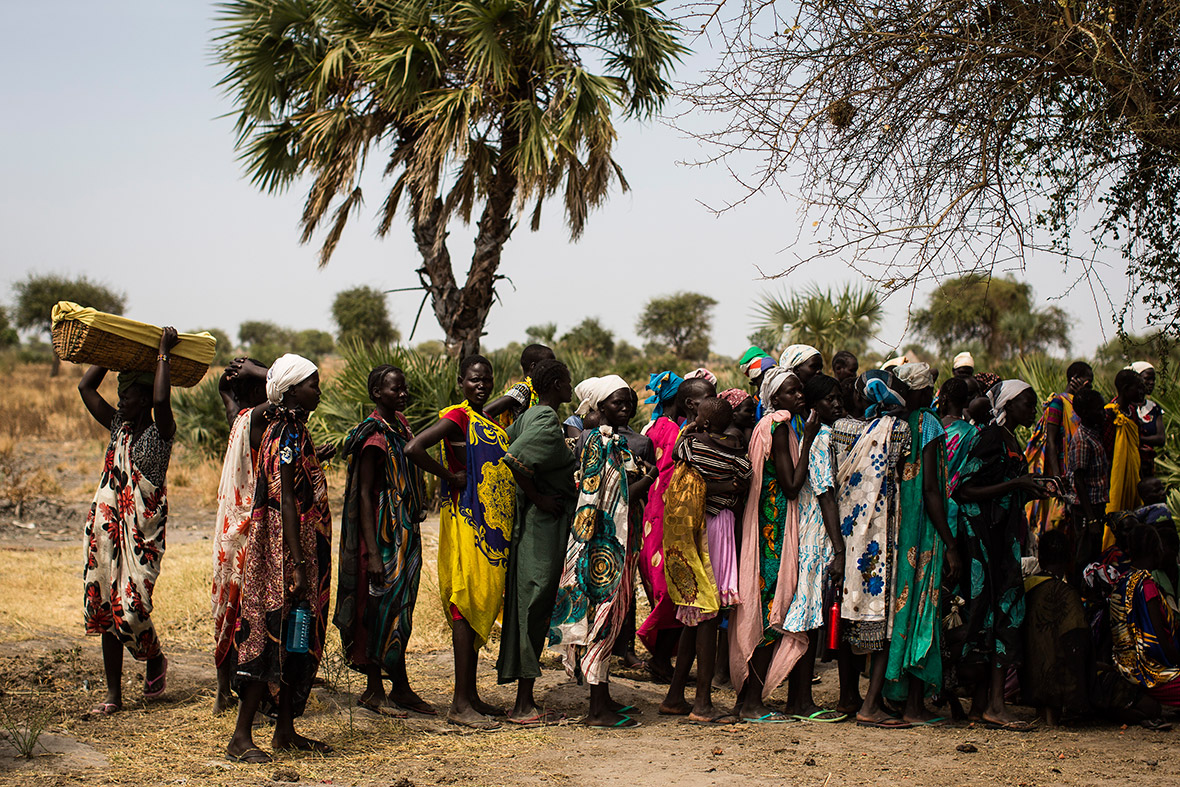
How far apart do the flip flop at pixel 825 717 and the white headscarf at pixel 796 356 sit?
1917mm

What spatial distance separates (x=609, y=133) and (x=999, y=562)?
25.6 ft

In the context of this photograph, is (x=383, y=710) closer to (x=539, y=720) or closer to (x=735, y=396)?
(x=539, y=720)

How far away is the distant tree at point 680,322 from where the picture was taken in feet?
156

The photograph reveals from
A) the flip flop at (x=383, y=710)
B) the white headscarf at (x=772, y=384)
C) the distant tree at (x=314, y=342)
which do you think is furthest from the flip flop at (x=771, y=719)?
the distant tree at (x=314, y=342)

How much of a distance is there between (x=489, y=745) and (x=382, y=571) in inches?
42.6

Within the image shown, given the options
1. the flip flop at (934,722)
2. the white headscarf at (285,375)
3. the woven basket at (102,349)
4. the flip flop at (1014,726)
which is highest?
Result: the woven basket at (102,349)

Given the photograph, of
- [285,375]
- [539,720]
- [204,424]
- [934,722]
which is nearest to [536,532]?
[539,720]

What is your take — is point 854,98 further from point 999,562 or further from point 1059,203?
point 999,562

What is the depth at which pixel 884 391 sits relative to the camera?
5.32 m

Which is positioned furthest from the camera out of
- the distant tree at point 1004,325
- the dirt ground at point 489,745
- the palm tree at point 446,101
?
the distant tree at point 1004,325

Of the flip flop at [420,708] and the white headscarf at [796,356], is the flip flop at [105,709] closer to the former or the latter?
the flip flop at [420,708]

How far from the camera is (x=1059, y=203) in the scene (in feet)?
17.5

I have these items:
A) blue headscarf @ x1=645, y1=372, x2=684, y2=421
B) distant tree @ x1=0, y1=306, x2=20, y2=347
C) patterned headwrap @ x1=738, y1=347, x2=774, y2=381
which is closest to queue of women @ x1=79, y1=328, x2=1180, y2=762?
blue headscarf @ x1=645, y1=372, x2=684, y2=421

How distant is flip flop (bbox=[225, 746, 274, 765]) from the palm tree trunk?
7.75 metres
